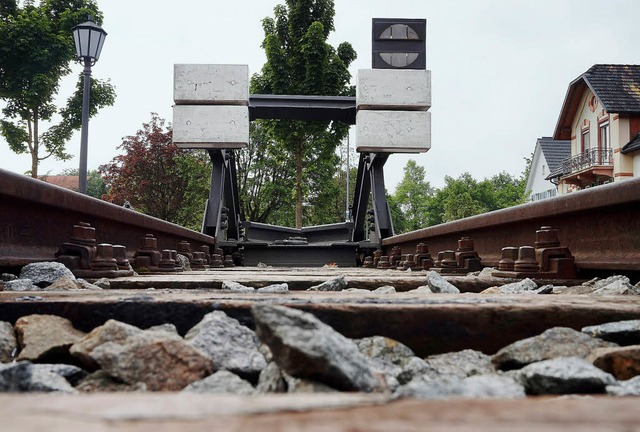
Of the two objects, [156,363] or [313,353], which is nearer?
[313,353]

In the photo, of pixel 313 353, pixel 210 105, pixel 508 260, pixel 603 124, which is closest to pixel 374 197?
pixel 210 105

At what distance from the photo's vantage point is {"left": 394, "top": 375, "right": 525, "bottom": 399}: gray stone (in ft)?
2.79

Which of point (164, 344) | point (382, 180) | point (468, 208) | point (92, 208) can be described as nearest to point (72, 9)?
point (382, 180)

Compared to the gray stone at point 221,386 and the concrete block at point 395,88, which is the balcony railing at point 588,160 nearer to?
the concrete block at point 395,88

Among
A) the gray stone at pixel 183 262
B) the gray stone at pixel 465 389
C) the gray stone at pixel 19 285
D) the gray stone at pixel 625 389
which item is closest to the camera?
the gray stone at pixel 465 389

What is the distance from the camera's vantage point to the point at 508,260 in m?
3.08

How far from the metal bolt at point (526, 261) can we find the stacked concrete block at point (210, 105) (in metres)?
6.07

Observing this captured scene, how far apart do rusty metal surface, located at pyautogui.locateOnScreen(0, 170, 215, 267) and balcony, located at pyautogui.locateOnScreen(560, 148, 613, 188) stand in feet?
81.2

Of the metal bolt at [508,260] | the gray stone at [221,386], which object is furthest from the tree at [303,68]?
the gray stone at [221,386]

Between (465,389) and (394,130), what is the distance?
25.8ft

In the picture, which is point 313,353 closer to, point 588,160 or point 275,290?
point 275,290

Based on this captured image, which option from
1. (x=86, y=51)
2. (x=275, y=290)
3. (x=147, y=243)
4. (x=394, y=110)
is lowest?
(x=275, y=290)

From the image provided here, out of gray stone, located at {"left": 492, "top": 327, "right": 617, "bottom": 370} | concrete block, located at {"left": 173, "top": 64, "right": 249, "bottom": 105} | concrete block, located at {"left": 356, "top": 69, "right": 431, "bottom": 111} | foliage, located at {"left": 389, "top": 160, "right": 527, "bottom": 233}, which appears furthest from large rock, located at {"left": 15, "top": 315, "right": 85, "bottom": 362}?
foliage, located at {"left": 389, "top": 160, "right": 527, "bottom": 233}

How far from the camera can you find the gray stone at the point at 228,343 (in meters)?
1.21
